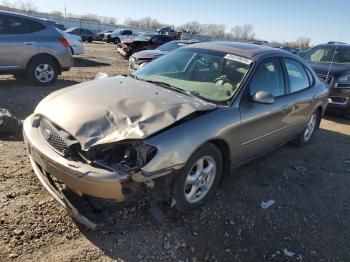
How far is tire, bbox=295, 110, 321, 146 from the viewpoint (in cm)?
597

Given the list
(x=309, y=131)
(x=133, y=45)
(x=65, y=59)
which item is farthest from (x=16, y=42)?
(x=133, y=45)

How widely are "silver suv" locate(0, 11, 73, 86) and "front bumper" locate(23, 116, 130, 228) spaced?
5661mm

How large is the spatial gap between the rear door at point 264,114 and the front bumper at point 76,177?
1.71 meters

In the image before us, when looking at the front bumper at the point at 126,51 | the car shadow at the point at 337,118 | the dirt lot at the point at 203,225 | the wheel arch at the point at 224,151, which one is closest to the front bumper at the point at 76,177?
the dirt lot at the point at 203,225

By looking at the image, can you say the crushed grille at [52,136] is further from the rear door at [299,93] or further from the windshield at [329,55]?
the windshield at [329,55]

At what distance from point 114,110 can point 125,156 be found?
1.88 ft

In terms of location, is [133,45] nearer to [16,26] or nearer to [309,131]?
[16,26]

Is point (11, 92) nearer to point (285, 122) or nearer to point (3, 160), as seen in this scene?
point (3, 160)

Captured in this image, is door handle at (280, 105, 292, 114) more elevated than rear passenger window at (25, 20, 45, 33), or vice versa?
rear passenger window at (25, 20, 45, 33)

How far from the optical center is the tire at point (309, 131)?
5967 millimetres

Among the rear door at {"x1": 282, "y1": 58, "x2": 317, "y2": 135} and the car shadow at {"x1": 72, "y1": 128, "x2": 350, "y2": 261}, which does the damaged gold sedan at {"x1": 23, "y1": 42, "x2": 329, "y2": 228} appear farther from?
the car shadow at {"x1": 72, "y1": 128, "x2": 350, "y2": 261}

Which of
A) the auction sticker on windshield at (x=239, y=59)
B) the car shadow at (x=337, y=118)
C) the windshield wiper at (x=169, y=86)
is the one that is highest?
the auction sticker on windshield at (x=239, y=59)

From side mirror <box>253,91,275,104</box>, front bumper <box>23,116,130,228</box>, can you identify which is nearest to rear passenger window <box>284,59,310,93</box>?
side mirror <box>253,91,275,104</box>

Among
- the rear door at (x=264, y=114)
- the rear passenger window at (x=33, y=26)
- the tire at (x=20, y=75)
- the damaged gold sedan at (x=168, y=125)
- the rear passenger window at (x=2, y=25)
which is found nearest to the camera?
the damaged gold sedan at (x=168, y=125)
